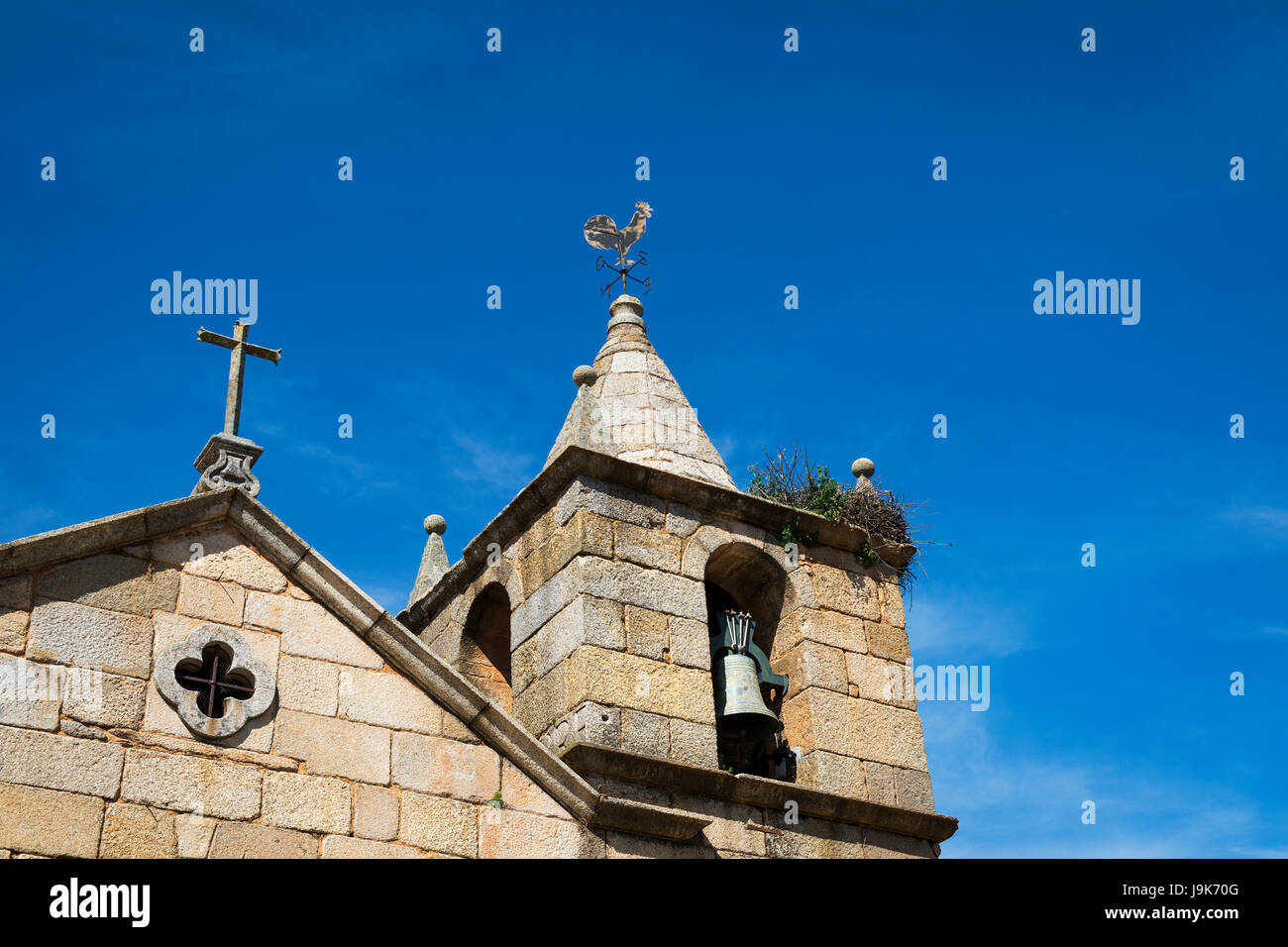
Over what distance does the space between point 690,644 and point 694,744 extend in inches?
30.5

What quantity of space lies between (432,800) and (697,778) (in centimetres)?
192

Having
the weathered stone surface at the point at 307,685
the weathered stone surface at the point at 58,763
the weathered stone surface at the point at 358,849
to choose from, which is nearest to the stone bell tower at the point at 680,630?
the weathered stone surface at the point at 358,849

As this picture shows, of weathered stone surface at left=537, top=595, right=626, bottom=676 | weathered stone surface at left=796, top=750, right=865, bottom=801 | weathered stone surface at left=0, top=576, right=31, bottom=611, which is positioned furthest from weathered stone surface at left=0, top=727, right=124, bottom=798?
weathered stone surface at left=796, top=750, right=865, bottom=801

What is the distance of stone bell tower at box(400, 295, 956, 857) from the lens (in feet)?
32.9

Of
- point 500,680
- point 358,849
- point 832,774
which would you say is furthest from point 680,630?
point 358,849

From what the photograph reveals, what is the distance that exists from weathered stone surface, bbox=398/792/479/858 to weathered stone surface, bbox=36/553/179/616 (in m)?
1.69

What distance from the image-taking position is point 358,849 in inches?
327

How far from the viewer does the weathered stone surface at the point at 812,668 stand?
10961 millimetres

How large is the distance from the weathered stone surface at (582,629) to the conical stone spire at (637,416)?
3.90ft

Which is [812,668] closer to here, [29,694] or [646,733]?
[646,733]

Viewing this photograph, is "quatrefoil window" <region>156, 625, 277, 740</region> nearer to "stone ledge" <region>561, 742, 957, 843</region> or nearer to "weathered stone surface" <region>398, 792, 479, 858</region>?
"weathered stone surface" <region>398, 792, 479, 858</region>
